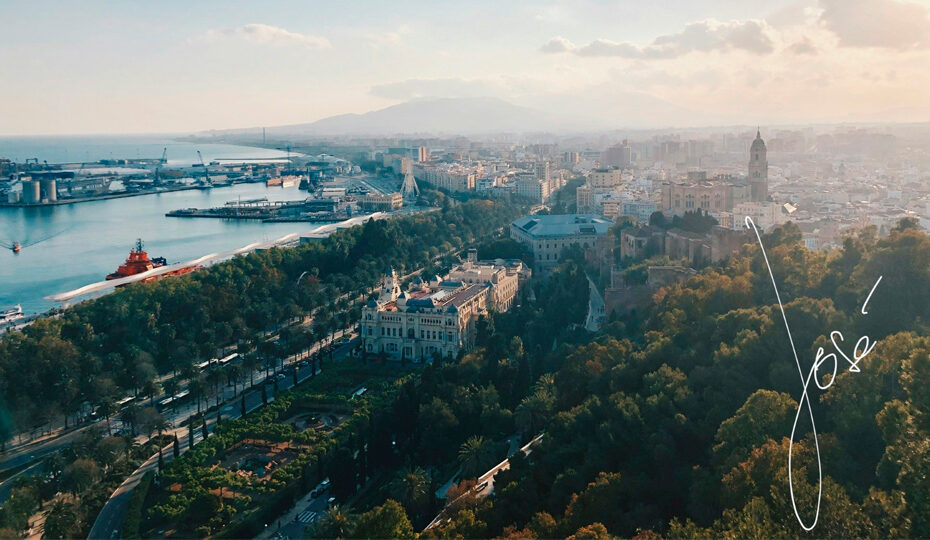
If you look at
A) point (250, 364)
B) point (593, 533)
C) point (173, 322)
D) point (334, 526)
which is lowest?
point (334, 526)

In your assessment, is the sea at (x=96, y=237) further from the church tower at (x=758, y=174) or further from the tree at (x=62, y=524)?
the church tower at (x=758, y=174)

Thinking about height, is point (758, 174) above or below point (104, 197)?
above

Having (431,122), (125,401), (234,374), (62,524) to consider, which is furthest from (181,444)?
(431,122)

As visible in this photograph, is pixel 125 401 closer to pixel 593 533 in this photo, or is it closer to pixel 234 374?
pixel 234 374

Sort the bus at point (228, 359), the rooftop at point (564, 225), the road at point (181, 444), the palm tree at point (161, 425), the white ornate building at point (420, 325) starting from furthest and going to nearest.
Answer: the rooftop at point (564, 225) → the white ornate building at point (420, 325) → the bus at point (228, 359) → the palm tree at point (161, 425) → the road at point (181, 444)

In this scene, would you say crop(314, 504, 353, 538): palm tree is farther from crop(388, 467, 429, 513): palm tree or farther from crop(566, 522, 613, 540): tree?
crop(566, 522, 613, 540): tree

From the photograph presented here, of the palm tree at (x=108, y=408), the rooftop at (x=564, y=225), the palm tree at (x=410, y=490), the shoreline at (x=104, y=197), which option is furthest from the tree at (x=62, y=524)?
the shoreline at (x=104, y=197)

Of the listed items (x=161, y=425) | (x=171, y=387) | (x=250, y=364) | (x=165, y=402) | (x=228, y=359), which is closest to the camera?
(x=161, y=425)
